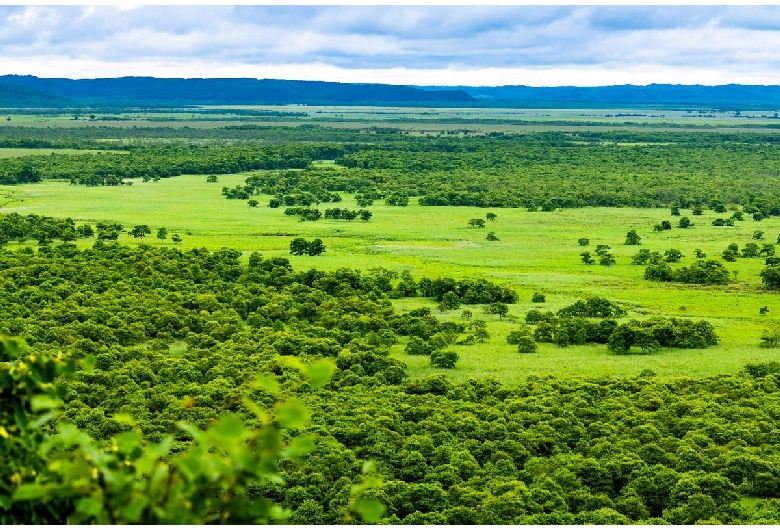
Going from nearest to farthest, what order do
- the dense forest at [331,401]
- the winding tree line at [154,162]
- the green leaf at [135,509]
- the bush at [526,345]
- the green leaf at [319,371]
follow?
the green leaf at [319,371] → the green leaf at [135,509] → the dense forest at [331,401] → the bush at [526,345] → the winding tree line at [154,162]

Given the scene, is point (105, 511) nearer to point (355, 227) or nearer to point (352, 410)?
point (352, 410)

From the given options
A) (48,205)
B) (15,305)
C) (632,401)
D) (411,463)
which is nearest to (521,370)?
(632,401)

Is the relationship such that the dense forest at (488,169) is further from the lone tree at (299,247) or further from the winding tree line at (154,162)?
the lone tree at (299,247)

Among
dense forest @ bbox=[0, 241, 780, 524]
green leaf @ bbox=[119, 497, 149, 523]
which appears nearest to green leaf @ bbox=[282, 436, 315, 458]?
dense forest @ bbox=[0, 241, 780, 524]

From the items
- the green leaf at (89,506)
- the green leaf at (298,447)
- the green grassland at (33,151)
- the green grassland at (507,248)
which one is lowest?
the green grassland at (507,248)

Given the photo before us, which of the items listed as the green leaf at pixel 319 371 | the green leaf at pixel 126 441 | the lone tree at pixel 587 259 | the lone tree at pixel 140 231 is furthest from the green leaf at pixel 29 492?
the lone tree at pixel 140 231

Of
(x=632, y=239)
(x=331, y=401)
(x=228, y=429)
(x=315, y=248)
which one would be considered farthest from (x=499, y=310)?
(x=228, y=429)
